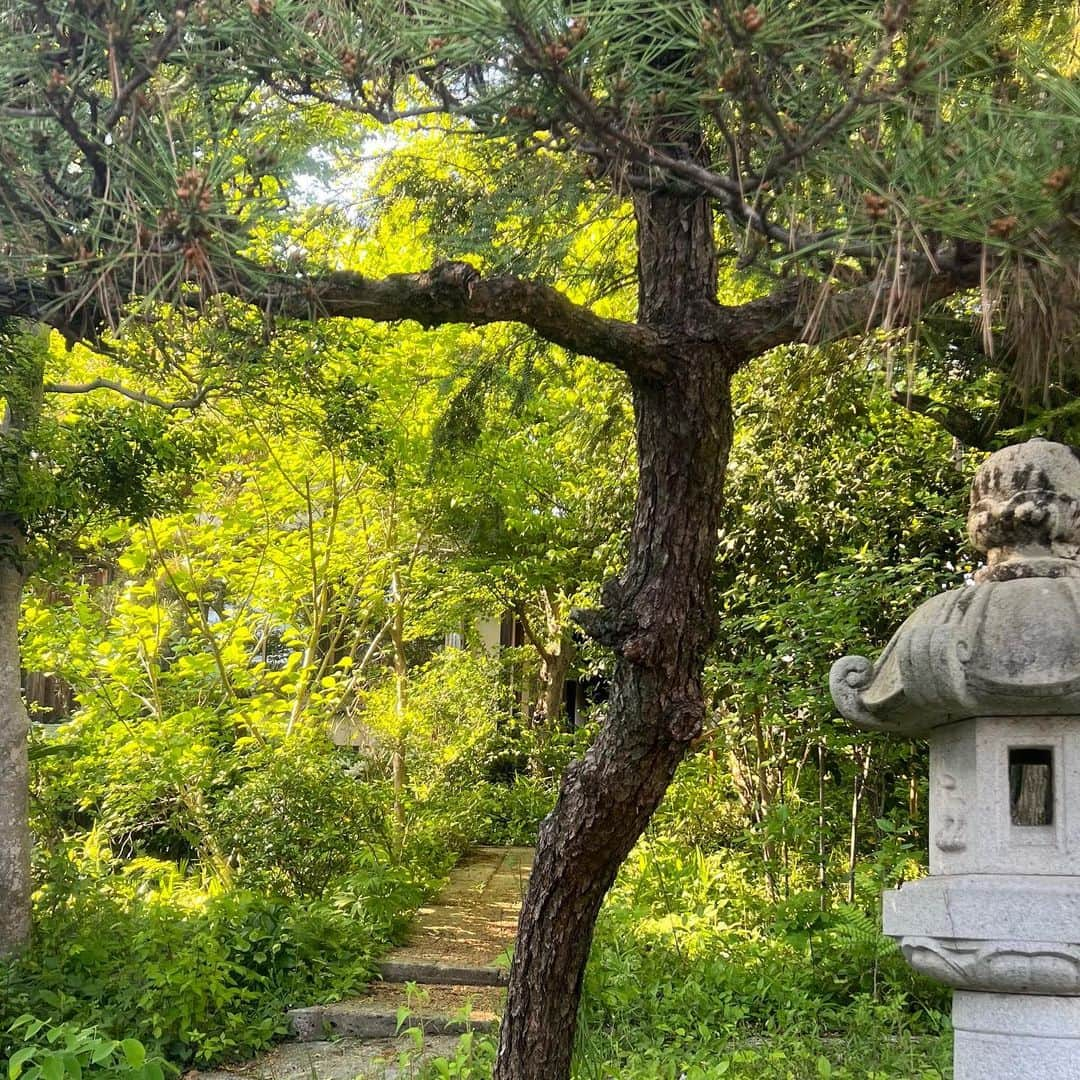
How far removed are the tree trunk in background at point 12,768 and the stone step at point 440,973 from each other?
179 cm

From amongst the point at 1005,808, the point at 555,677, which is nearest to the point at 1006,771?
the point at 1005,808

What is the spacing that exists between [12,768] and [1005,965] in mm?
4186

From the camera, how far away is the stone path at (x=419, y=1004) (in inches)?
173

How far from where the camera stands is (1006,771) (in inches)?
96.4

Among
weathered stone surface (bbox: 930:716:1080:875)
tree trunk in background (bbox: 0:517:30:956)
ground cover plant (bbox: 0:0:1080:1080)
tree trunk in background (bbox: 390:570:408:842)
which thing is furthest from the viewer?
tree trunk in background (bbox: 390:570:408:842)

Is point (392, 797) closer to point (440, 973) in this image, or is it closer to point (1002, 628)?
point (440, 973)

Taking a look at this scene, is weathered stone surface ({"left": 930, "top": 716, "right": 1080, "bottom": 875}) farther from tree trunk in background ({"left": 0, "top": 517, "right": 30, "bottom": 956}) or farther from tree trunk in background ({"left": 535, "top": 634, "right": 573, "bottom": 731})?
tree trunk in background ({"left": 535, "top": 634, "right": 573, "bottom": 731})

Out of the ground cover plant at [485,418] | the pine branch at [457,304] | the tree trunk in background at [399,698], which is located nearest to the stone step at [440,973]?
the ground cover plant at [485,418]

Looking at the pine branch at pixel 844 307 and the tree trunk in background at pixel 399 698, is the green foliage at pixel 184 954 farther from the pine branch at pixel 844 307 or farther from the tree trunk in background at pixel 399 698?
the pine branch at pixel 844 307

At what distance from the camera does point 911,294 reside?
173cm

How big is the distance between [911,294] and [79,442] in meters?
3.85

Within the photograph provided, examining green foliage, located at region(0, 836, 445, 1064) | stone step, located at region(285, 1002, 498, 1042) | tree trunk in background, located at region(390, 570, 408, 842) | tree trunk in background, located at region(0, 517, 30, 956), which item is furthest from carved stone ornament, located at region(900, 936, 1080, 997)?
tree trunk in background, located at region(390, 570, 408, 842)

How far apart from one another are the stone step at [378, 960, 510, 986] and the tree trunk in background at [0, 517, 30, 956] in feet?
5.87

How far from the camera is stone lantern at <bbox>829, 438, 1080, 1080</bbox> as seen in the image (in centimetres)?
231
